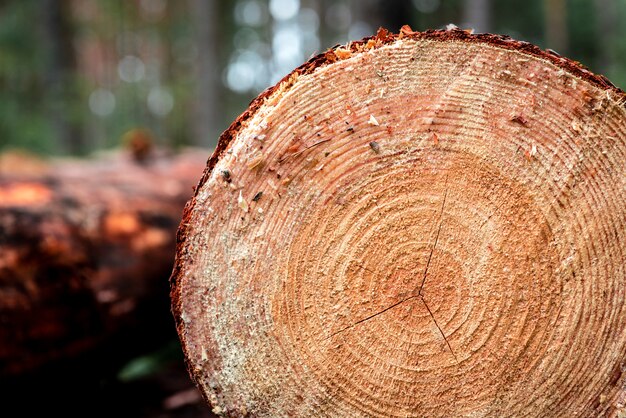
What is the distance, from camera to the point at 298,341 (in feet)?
5.14

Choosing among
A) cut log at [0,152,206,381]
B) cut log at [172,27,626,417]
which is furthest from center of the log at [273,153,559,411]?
cut log at [0,152,206,381]

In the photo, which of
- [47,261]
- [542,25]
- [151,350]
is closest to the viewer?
A: [47,261]

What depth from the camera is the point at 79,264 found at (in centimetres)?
253

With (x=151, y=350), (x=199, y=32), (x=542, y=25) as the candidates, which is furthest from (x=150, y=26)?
(x=151, y=350)

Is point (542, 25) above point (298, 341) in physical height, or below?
above

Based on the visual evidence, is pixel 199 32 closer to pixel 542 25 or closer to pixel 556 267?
pixel 556 267

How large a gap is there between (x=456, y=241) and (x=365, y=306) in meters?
0.31

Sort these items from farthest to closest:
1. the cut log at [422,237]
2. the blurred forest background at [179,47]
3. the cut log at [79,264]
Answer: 1. the blurred forest background at [179,47]
2. the cut log at [79,264]
3. the cut log at [422,237]

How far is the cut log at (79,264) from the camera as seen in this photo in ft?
7.68

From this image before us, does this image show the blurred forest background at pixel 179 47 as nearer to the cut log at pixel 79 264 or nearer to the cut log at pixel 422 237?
the cut log at pixel 422 237

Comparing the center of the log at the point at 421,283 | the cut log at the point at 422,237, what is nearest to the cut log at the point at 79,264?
the cut log at the point at 422,237

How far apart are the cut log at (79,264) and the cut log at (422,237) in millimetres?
1131

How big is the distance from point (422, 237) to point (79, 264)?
170 cm

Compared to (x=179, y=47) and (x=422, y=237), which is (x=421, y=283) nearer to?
(x=422, y=237)
